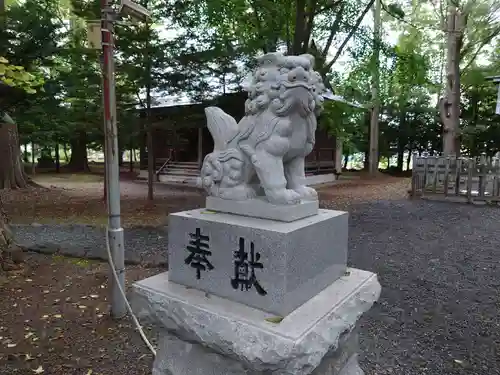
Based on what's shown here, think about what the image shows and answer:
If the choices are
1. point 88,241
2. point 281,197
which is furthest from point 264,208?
point 88,241

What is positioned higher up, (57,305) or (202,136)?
(202,136)

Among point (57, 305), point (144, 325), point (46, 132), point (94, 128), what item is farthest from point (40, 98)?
point (144, 325)

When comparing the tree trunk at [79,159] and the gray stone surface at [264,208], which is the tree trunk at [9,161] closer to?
the tree trunk at [79,159]

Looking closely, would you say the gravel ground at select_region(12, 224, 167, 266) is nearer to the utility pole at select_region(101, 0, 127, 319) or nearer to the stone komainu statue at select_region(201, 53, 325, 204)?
the utility pole at select_region(101, 0, 127, 319)

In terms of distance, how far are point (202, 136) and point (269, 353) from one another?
1267cm

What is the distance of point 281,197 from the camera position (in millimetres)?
1779

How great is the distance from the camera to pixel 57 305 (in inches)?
130

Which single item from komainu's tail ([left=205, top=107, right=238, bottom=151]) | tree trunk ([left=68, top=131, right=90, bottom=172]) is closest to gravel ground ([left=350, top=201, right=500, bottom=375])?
komainu's tail ([left=205, top=107, right=238, bottom=151])

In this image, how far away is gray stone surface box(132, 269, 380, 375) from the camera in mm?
1518

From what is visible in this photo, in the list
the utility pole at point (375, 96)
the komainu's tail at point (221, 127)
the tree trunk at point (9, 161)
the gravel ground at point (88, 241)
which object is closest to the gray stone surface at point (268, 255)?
the komainu's tail at point (221, 127)

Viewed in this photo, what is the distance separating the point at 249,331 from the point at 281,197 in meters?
0.64

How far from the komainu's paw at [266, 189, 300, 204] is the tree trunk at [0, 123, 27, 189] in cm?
1104

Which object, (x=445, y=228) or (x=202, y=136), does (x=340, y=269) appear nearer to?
(x=445, y=228)

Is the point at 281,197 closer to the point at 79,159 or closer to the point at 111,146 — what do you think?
the point at 111,146
